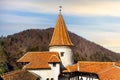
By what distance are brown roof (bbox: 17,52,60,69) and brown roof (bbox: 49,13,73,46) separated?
226 centimetres

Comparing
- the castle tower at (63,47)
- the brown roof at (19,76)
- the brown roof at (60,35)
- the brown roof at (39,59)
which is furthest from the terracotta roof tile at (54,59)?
the brown roof at (19,76)

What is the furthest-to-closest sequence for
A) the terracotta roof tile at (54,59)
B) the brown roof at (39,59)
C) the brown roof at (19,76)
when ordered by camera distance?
the terracotta roof tile at (54,59), the brown roof at (39,59), the brown roof at (19,76)

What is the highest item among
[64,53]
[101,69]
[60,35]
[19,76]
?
[60,35]

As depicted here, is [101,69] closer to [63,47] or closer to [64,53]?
[64,53]

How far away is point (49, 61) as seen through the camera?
65.9 m

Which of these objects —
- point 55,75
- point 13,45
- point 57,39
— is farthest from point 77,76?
point 13,45

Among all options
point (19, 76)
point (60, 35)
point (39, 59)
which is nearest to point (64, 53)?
point (60, 35)

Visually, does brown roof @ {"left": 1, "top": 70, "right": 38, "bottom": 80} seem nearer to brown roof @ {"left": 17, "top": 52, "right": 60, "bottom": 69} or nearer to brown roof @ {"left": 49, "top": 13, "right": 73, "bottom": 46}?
brown roof @ {"left": 17, "top": 52, "right": 60, "bottom": 69}

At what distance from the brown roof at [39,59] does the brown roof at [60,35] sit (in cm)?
226

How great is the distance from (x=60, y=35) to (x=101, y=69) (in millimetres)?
11281

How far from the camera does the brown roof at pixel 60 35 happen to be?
6850cm

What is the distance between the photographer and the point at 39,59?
6638 centimetres

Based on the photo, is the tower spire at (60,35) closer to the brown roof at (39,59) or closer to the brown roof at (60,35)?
the brown roof at (60,35)

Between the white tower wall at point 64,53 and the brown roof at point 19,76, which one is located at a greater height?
the white tower wall at point 64,53
